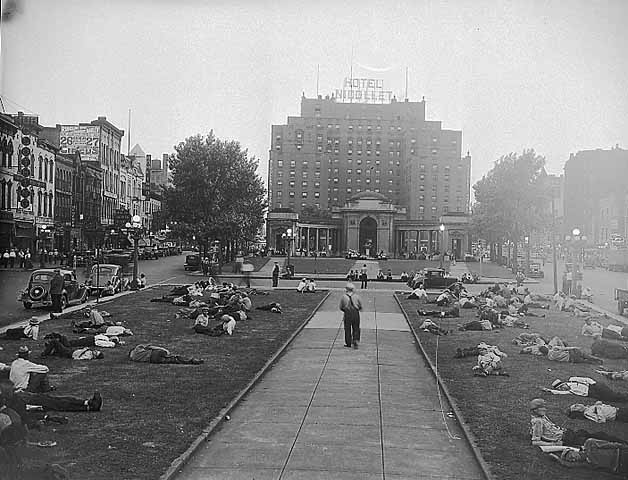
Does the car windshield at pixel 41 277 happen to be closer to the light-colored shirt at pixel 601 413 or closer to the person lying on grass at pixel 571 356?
the person lying on grass at pixel 571 356

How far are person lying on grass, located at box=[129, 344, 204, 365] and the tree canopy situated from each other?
2037 centimetres

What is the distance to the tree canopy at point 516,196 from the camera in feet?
119

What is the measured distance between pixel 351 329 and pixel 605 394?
6833mm

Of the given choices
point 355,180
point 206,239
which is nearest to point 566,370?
point 206,239

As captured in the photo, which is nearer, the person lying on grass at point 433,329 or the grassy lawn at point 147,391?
the grassy lawn at point 147,391

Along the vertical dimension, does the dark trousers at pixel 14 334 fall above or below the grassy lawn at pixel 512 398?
above

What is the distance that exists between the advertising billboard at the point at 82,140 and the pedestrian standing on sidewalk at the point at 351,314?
25.5m

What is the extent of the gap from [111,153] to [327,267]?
65.1ft

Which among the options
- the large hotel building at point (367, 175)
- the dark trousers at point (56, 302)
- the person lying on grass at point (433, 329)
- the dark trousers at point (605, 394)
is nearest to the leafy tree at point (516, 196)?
the person lying on grass at point (433, 329)

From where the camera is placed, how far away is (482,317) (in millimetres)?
20984

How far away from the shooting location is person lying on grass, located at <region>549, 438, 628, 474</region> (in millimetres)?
Answer: 6953

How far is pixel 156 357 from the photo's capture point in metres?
13.4

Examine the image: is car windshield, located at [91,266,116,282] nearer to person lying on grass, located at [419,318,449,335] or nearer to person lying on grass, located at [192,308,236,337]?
person lying on grass, located at [192,308,236,337]

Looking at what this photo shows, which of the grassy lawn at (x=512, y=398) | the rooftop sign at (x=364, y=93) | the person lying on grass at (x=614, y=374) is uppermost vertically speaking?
the rooftop sign at (x=364, y=93)
